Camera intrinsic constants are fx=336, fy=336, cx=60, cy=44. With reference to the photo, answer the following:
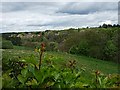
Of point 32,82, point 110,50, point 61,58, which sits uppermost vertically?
point 61,58

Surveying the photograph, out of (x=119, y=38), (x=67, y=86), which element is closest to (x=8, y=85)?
(x=67, y=86)

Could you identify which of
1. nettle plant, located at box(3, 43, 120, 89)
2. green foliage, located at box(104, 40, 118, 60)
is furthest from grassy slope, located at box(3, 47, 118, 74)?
green foliage, located at box(104, 40, 118, 60)

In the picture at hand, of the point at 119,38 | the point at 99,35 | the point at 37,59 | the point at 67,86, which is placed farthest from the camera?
the point at 99,35

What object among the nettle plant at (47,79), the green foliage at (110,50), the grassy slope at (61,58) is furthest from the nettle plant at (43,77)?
the green foliage at (110,50)

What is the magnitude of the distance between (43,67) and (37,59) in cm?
28

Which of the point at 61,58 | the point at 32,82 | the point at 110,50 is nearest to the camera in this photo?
the point at 32,82

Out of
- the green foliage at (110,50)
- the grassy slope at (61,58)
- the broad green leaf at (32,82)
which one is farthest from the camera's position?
the green foliage at (110,50)

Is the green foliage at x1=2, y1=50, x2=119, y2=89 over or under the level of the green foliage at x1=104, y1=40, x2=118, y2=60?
over

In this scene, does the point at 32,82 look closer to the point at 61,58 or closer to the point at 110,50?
the point at 61,58

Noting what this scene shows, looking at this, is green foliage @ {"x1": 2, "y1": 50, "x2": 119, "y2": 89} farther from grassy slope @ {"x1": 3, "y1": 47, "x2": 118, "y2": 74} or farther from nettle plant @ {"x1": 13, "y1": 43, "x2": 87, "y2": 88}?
grassy slope @ {"x1": 3, "y1": 47, "x2": 118, "y2": 74}

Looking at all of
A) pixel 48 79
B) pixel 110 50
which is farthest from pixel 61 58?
pixel 110 50

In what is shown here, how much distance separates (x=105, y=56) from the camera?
41.4m

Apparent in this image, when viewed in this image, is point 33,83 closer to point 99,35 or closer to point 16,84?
point 16,84

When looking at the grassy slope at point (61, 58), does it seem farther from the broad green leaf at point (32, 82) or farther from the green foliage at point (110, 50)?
the green foliage at point (110, 50)
